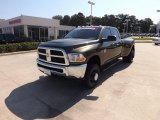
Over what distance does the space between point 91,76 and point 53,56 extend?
135 cm

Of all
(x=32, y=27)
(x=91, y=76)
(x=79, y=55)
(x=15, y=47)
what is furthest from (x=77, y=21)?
(x=79, y=55)

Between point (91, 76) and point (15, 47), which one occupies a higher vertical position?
point (15, 47)

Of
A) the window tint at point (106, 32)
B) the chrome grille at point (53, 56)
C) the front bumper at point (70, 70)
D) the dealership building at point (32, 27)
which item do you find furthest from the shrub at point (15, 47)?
the dealership building at point (32, 27)

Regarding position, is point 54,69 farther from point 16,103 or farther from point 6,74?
point 6,74

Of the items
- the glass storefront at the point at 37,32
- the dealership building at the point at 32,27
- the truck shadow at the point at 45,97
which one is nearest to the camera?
the truck shadow at the point at 45,97

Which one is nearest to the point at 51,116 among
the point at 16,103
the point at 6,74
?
the point at 16,103

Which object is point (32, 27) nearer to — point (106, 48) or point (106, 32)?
point (106, 32)

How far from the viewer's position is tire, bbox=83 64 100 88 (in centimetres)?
524

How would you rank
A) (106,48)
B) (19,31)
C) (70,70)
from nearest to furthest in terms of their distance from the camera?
(70,70), (106,48), (19,31)

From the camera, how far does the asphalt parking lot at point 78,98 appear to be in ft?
13.0

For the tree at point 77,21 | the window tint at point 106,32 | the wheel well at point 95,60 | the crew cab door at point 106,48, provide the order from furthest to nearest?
the tree at point 77,21, the window tint at point 106,32, the crew cab door at point 106,48, the wheel well at point 95,60

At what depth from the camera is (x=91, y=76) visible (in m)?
5.50

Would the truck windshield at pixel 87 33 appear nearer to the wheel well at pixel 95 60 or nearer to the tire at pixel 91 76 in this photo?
the wheel well at pixel 95 60

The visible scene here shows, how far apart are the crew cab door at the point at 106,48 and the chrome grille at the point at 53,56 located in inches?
65.7
